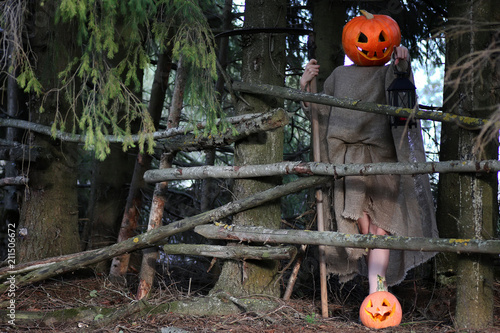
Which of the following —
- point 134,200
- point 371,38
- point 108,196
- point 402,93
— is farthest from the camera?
point 108,196

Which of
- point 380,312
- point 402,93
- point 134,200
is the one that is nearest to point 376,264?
point 380,312

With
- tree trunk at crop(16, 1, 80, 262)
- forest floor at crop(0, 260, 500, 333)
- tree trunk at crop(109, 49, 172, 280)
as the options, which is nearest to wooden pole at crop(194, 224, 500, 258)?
forest floor at crop(0, 260, 500, 333)

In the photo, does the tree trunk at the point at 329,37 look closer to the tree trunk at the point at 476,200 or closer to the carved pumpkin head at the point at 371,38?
the carved pumpkin head at the point at 371,38

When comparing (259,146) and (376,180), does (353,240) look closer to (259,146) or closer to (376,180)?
(376,180)

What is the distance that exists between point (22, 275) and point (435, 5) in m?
4.86

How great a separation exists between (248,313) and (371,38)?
2179 mm

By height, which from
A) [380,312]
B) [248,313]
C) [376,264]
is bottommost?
[248,313]

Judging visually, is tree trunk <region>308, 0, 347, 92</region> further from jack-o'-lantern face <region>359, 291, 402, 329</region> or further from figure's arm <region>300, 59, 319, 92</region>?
jack-o'-lantern face <region>359, 291, 402, 329</region>

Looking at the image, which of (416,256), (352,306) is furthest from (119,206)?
(416,256)

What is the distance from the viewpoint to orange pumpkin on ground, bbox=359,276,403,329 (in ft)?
11.1

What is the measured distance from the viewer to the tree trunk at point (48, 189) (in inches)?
195

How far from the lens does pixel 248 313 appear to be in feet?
12.1

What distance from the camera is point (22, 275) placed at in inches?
181

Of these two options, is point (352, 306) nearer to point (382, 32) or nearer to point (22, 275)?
point (382, 32)
